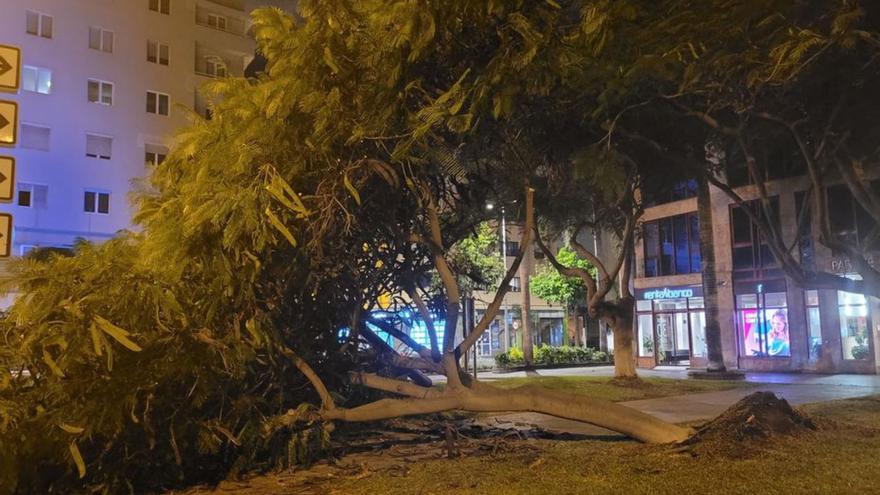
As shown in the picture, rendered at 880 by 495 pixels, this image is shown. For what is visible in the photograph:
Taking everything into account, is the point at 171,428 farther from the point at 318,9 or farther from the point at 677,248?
the point at 677,248

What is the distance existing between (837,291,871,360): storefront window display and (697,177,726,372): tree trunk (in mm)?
4632

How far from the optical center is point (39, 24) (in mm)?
30375

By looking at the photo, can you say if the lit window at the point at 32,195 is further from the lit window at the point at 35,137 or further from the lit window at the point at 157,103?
the lit window at the point at 157,103

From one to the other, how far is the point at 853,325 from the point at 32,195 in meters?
30.2

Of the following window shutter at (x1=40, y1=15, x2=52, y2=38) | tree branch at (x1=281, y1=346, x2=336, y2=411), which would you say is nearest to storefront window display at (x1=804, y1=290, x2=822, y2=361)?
tree branch at (x1=281, y1=346, x2=336, y2=411)

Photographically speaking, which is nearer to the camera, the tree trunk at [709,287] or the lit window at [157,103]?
the tree trunk at [709,287]

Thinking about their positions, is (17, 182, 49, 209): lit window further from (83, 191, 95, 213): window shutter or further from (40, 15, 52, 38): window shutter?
(40, 15, 52, 38): window shutter

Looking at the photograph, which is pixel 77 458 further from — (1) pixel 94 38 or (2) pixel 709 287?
(1) pixel 94 38

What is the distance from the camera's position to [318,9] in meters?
8.03

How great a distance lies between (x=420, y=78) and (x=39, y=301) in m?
4.79

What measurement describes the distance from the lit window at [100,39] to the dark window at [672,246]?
78.9ft

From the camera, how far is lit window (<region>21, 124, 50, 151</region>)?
96.5 ft

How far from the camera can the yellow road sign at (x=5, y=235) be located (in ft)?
21.9

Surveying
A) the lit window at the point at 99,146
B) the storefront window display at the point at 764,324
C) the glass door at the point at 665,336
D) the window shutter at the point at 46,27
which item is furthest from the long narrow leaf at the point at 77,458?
the window shutter at the point at 46,27
